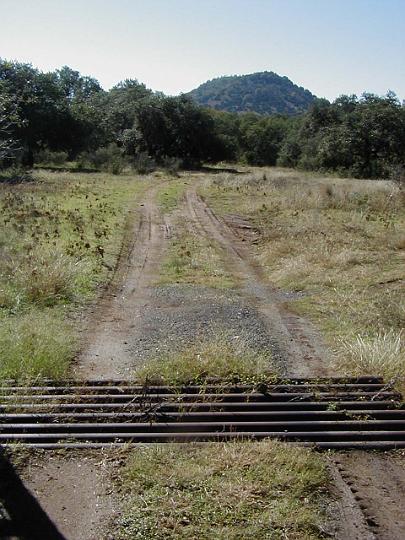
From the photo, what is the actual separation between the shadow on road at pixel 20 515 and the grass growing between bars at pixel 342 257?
3.57 metres

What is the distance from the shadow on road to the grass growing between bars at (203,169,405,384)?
140 inches

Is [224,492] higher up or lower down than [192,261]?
lower down

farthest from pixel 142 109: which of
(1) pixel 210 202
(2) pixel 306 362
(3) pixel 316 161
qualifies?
(2) pixel 306 362

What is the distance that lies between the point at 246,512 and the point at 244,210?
15969mm

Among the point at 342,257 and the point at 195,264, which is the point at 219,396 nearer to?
the point at 195,264

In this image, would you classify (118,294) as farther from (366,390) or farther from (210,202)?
(210,202)

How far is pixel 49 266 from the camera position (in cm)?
929

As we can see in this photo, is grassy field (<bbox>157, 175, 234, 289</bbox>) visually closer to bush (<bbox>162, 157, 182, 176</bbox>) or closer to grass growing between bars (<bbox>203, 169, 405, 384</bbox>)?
A: grass growing between bars (<bbox>203, 169, 405, 384</bbox>)

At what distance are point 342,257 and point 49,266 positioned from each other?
568cm

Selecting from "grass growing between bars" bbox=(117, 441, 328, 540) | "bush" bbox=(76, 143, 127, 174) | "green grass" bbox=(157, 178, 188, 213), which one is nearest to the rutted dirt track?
"grass growing between bars" bbox=(117, 441, 328, 540)

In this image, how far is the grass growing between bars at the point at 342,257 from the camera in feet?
22.5

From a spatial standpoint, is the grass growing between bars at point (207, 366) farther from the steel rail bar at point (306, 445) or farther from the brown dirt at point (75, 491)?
the brown dirt at point (75, 491)

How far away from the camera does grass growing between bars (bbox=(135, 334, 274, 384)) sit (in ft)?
18.9

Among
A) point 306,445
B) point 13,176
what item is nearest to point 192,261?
point 306,445
